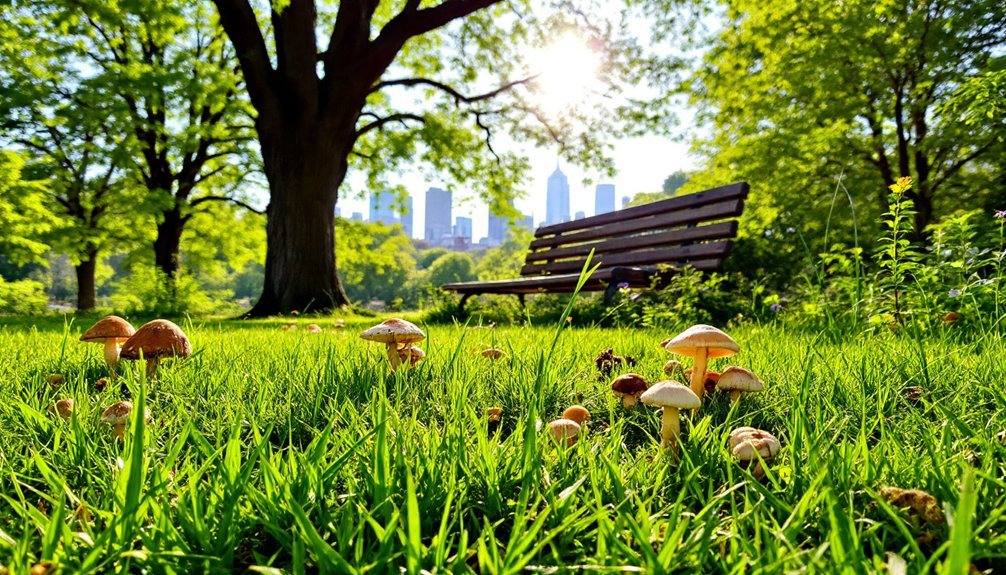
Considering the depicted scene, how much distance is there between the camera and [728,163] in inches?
545

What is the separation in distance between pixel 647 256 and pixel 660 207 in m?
0.73

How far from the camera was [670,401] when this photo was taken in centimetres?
134

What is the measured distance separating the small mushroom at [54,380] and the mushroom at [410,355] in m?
1.29

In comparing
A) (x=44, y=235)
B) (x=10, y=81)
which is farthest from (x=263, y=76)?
(x=44, y=235)

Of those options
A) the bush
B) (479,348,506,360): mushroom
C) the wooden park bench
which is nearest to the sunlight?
the wooden park bench

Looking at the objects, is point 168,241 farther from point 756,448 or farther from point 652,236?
point 756,448

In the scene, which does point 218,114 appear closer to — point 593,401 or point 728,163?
point 728,163

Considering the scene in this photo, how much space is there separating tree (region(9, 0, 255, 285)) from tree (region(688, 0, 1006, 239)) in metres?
10.9

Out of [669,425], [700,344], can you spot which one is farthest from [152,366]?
[700,344]

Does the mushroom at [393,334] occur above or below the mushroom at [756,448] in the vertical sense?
above

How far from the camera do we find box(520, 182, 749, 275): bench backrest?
5965 millimetres

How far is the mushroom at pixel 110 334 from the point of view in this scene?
2104 mm

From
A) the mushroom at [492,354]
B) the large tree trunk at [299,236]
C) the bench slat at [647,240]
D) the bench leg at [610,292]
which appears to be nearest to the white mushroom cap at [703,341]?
the mushroom at [492,354]

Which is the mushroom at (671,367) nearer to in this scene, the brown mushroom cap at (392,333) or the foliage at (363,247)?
the brown mushroom cap at (392,333)
